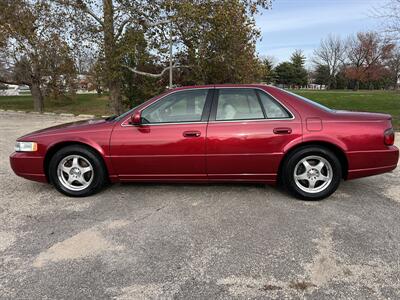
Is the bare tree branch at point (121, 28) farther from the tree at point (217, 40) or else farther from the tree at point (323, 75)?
the tree at point (323, 75)

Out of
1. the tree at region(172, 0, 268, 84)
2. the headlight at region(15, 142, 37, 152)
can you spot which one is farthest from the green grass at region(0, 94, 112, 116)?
the headlight at region(15, 142, 37, 152)

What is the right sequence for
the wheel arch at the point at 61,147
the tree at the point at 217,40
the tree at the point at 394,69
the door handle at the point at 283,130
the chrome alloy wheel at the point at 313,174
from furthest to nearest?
1. the tree at the point at 394,69
2. the tree at the point at 217,40
3. the wheel arch at the point at 61,147
4. the chrome alloy wheel at the point at 313,174
5. the door handle at the point at 283,130

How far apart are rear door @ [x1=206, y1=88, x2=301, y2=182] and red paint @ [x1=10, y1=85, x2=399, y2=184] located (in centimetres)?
1

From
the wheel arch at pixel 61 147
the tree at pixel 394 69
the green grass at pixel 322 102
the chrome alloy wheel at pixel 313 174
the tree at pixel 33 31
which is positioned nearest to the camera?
the chrome alloy wheel at pixel 313 174

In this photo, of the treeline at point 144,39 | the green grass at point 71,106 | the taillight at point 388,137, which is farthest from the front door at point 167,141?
the green grass at point 71,106

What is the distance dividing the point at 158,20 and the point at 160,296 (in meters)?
11.9

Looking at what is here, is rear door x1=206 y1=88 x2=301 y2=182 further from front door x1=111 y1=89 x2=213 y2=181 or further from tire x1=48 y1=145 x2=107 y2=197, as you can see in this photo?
tire x1=48 y1=145 x2=107 y2=197

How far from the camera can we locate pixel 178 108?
170 inches

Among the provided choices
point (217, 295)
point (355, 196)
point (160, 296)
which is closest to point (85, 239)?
point (160, 296)

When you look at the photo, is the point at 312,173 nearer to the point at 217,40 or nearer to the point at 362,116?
the point at 362,116

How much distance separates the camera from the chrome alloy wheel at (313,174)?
4.19 metres

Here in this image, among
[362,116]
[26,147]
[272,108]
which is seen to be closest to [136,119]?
[26,147]

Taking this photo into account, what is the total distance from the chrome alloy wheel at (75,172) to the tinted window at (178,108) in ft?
3.36

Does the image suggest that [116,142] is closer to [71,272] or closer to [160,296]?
[71,272]
